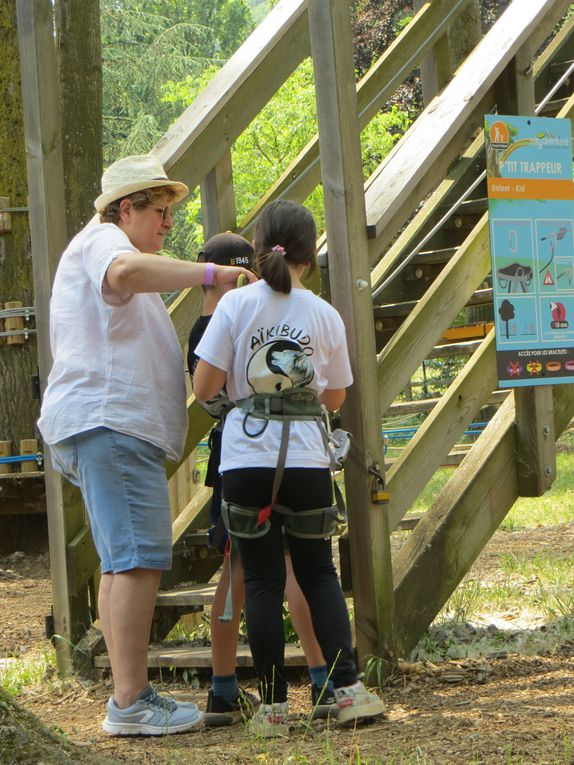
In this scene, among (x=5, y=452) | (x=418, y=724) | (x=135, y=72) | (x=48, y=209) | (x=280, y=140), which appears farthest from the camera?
(x=135, y=72)

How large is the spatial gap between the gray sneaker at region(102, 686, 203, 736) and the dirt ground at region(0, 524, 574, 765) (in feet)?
0.13

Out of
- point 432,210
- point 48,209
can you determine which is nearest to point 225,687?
point 48,209

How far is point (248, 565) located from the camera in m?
3.45

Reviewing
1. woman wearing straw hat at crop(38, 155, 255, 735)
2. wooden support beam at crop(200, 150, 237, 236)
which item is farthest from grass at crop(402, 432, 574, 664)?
wooden support beam at crop(200, 150, 237, 236)

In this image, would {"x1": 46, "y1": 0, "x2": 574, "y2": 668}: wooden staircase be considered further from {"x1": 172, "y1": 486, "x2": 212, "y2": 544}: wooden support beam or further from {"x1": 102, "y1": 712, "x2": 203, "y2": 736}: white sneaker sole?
{"x1": 102, "y1": 712, "x2": 203, "y2": 736}: white sneaker sole

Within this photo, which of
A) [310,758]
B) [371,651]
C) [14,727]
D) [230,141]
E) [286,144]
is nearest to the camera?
[14,727]

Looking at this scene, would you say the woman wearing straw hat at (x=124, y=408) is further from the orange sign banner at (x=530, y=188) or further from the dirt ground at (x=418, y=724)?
the orange sign banner at (x=530, y=188)

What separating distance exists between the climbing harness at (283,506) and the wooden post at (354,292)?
0.49m

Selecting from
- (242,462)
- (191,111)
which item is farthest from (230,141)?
(242,462)

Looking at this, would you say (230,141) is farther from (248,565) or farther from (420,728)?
(420,728)

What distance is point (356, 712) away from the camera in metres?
3.41

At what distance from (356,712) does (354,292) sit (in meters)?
1.45

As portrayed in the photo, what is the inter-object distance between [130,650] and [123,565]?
0.89 feet

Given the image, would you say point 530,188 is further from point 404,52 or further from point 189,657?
point 189,657
